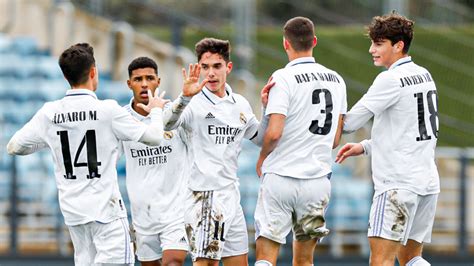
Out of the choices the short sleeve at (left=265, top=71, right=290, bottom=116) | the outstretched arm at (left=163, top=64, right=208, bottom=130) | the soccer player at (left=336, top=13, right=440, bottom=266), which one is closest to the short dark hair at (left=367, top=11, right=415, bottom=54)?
the soccer player at (left=336, top=13, right=440, bottom=266)

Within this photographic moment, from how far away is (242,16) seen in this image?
69.4ft

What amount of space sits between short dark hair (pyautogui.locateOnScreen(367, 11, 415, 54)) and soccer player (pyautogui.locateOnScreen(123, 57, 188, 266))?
187 centimetres

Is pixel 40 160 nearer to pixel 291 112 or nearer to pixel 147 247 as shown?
pixel 147 247

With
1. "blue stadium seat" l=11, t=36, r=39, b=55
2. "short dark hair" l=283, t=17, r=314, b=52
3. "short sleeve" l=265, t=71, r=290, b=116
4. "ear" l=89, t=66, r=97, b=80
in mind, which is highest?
"blue stadium seat" l=11, t=36, r=39, b=55

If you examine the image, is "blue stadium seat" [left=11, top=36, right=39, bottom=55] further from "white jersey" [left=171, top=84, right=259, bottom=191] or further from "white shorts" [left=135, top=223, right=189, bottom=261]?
"white jersey" [left=171, top=84, right=259, bottom=191]

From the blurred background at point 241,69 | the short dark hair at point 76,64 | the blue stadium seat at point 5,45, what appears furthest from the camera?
the blue stadium seat at point 5,45

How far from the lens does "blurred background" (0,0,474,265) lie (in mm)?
18328

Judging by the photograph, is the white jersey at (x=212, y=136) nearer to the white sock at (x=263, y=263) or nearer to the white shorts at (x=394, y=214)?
the white sock at (x=263, y=263)

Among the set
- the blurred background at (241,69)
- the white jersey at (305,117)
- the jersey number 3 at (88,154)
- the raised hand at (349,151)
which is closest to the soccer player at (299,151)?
the white jersey at (305,117)

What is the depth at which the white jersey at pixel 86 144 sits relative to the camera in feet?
31.9

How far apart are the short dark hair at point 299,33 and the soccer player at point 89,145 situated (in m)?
1.26

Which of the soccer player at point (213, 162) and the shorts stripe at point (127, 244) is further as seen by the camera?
the soccer player at point (213, 162)

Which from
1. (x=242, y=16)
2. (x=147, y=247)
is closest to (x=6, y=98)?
(x=242, y=16)

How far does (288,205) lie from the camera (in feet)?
33.8
